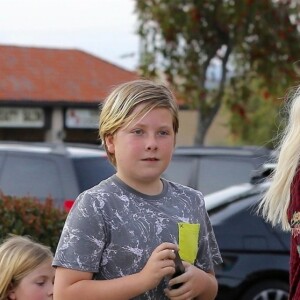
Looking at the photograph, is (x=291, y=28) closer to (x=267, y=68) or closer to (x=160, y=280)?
(x=267, y=68)

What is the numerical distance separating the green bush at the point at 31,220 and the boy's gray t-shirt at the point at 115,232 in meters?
3.07

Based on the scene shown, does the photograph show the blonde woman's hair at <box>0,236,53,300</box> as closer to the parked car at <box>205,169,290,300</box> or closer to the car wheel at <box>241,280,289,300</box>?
the parked car at <box>205,169,290,300</box>

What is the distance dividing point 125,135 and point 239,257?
5553 mm

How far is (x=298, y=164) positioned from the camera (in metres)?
3.42

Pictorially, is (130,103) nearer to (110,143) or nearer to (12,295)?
(110,143)

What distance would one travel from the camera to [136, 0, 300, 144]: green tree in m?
22.8

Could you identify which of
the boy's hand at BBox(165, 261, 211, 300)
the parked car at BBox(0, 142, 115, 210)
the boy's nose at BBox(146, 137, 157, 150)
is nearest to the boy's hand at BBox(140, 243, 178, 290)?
the boy's hand at BBox(165, 261, 211, 300)

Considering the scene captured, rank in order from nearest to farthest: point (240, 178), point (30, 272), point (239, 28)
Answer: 1. point (30, 272)
2. point (240, 178)
3. point (239, 28)

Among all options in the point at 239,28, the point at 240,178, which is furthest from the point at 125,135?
the point at 239,28

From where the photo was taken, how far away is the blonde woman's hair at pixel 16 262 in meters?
4.21

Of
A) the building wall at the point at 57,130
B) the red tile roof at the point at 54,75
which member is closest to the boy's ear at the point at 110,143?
the red tile roof at the point at 54,75

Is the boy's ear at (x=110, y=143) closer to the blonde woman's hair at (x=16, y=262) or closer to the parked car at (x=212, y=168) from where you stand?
the blonde woman's hair at (x=16, y=262)

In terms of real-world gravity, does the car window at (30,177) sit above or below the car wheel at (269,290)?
above

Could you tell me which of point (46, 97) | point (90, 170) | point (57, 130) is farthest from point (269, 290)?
point (57, 130)
